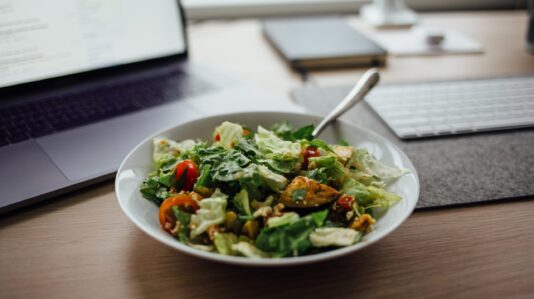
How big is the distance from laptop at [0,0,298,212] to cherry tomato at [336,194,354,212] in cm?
36

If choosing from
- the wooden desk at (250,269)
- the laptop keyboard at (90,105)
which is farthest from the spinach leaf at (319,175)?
the laptop keyboard at (90,105)

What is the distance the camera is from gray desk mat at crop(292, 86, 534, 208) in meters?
0.69

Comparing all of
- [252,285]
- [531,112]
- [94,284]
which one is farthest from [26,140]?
[531,112]

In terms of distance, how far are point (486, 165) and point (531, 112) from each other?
9.9 inches

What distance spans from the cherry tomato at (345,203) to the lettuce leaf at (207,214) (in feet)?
0.47

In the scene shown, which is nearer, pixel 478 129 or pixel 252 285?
pixel 252 285

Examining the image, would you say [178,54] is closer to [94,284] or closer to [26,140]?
[26,140]

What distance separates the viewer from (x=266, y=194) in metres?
0.59

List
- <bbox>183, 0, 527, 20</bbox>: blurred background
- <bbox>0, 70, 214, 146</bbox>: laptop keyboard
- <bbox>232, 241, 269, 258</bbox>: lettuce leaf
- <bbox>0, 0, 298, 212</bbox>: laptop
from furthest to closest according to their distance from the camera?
<bbox>183, 0, 527, 20</bbox>: blurred background, <bbox>0, 70, 214, 146</bbox>: laptop keyboard, <bbox>0, 0, 298, 212</bbox>: laptop, <bbox>232, 241, 269, 258</bbox>: lettuce leaf

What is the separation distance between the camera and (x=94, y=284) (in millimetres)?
532

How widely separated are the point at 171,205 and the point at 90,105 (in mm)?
456

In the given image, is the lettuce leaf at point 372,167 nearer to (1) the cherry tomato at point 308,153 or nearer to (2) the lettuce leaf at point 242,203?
(1) the cherry tomato at point 308,153

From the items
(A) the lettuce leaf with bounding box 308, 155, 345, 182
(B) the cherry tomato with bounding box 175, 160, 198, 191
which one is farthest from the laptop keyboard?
(A) the lettuce leaf with bounding box 308, 155, 345, 182

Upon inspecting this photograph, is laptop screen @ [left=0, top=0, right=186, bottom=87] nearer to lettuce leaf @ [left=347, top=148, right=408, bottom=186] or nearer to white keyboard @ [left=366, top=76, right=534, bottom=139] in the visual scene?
white keyboard @ [left=366, top=76, right=534, bottom=139]
